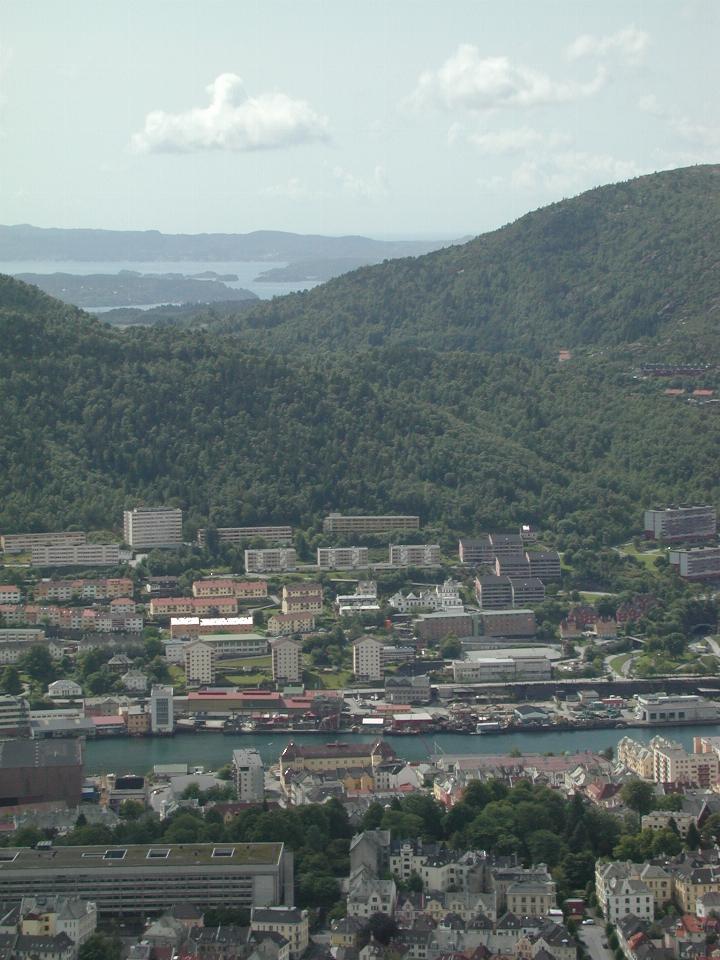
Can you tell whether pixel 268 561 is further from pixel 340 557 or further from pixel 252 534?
pixel 252 534

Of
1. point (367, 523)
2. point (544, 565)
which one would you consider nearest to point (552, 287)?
point (367, 523)

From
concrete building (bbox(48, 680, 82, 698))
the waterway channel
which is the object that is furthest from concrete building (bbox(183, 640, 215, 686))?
the waterway channel

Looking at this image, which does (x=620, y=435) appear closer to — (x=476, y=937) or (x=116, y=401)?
(x=116, y=401)

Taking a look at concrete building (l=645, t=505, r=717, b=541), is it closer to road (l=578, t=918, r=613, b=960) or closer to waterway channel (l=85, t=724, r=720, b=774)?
waterway channel (l=85, t=724, r=720, b=774)

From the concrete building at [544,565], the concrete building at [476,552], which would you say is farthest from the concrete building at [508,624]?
the concrete building at [476,552]

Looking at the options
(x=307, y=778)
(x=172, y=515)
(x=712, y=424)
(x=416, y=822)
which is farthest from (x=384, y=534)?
(x=416, y=822)

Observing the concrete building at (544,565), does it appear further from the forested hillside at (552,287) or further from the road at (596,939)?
the forested hillside at (552,287)
